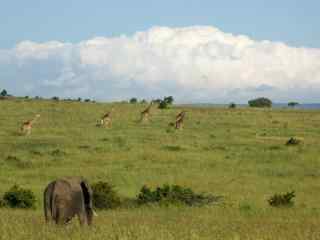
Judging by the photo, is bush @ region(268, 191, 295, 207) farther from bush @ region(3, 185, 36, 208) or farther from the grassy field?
bush @ region(3, 185, 36, 208)

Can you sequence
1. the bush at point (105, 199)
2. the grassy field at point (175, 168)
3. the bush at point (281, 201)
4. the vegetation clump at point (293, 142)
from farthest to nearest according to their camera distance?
1. the vegetation clump at point (293, 142)
2. the bush at point (281, 201)
3. the bush at point (105, 199)
4. the grassy field at point (175, 168)

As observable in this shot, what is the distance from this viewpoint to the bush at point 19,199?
2062cm

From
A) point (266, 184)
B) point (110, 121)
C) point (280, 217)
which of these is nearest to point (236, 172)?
point (266, 184)

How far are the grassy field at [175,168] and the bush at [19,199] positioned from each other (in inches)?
18.0

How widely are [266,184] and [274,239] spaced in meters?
15.3

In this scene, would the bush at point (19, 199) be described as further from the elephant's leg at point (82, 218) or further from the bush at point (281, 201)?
the elephant's leg at point (82, 218)

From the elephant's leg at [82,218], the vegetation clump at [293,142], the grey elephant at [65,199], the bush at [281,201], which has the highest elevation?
the grey elephant at [65,199]

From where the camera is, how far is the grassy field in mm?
12875

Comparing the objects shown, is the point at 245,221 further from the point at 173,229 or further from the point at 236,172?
the point at 236,172

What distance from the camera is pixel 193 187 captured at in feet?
83.1

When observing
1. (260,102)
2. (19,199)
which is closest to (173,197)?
(19,199)

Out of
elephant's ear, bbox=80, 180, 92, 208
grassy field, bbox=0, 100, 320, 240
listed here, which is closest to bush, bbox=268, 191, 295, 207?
grassy field, bbox=0, 100, 320, 240

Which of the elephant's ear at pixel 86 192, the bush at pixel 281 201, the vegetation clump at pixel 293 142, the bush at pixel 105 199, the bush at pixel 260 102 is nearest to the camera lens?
the elephant's ear at pixel 86 192

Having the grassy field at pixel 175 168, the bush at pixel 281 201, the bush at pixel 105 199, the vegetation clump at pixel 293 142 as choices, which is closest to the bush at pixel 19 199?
the grassy field at pixel 175 168
